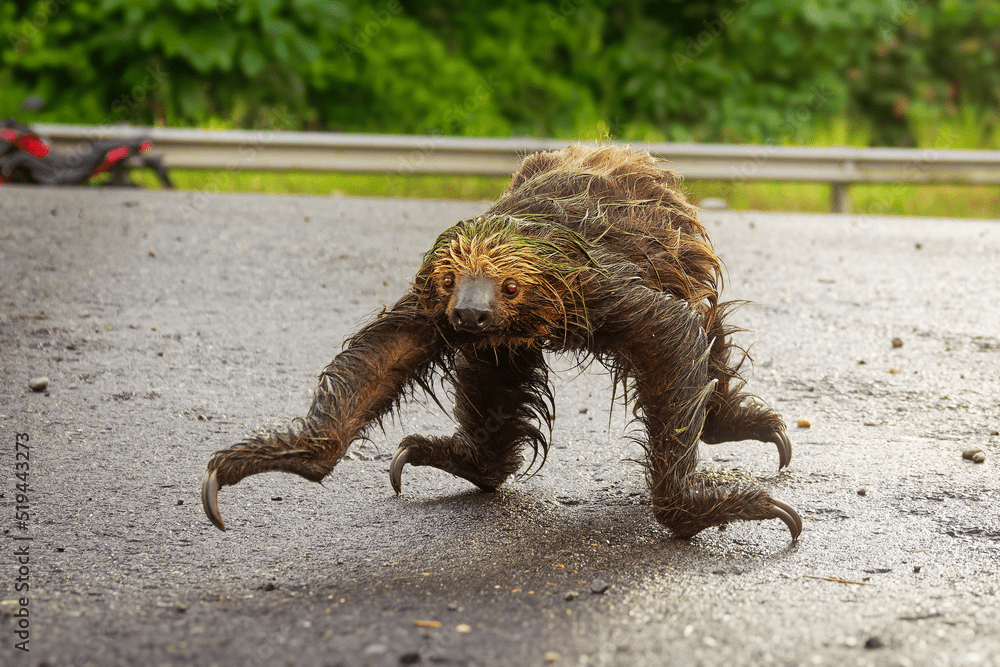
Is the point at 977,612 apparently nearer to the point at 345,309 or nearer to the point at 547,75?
the point at 345,309

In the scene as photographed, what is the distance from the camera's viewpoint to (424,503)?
346 centimetres

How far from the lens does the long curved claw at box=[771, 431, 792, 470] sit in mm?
3680

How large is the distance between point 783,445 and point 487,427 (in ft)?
3.85

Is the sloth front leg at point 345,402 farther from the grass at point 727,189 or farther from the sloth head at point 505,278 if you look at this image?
the grass at point 727,189

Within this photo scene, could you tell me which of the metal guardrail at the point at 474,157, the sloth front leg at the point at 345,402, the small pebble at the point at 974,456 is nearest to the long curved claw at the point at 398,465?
the sloth front leg at the point at 345,402

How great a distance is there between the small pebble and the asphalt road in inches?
1.3

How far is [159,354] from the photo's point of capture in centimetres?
470

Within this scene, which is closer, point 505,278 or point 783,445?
point 505,278

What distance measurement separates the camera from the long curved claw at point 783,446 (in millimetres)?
3680

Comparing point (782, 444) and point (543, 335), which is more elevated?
point (543, 335)

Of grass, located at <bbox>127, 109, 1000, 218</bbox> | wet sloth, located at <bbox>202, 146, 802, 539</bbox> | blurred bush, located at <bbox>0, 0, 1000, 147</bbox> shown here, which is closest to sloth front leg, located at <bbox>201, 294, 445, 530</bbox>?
wet sloth, located at <bbox>202, 146, 802, 539</bbox>

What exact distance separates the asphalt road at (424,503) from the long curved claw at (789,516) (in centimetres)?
6

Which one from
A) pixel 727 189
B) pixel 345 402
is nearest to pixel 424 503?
pixel 345 402

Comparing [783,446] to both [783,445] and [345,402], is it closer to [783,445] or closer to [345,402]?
[783,445]
